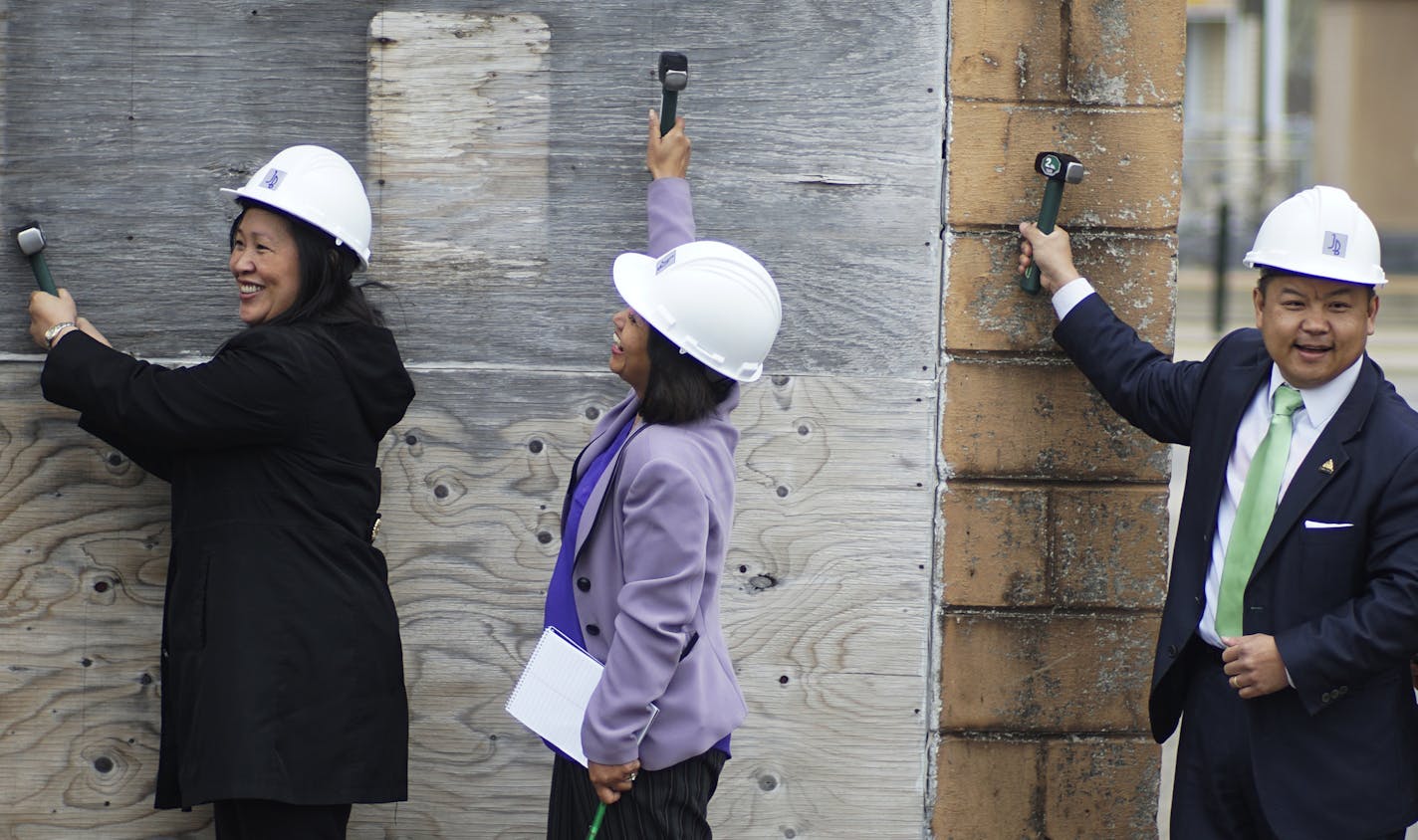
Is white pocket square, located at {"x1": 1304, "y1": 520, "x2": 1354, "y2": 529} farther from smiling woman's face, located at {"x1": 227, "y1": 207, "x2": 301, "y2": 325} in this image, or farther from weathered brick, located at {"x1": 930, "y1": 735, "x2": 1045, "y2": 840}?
smiling woman's face, located at {"x1": 227, "y1": 207, "x2": 301, "y2": 325}

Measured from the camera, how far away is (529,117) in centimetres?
394

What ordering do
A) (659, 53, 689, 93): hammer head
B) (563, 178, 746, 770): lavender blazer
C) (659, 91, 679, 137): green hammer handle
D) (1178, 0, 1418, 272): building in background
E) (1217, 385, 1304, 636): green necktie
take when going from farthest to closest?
(1178, 0, 1418, 272): building in background, (659, 91, 679, 137): green hammer handle, (659, 53, 689, 93): hammer head, (1217, 385, 1304, 636): green necktie, (563, 178, 746, 770): lavender blazer

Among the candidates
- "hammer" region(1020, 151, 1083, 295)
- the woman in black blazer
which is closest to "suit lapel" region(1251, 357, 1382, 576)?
"hammer" region(1020, 151, 1083, 295)

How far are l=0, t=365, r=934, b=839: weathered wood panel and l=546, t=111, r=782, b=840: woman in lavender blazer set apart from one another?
0.78 m

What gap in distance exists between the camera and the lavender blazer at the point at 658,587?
2.99m

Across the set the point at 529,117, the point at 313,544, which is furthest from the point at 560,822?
the point at 529,117

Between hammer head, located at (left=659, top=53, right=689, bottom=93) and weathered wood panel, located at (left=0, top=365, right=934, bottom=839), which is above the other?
hammer head, located at (left=659, top=53, right=689, bottom=93)

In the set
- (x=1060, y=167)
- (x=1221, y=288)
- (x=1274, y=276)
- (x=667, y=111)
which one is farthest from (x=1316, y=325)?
(x=1221, y=288)

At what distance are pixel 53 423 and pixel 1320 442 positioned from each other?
117 inches

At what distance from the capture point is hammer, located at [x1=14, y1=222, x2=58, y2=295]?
370 cm

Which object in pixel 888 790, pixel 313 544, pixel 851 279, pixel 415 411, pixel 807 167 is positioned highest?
pixel 807 167

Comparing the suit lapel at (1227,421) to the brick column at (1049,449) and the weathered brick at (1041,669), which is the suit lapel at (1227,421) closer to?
the brick column at (1049,449)

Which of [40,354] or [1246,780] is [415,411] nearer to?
[40,354]

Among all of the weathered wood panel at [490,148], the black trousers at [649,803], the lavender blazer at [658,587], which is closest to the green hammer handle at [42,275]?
the weathered wood panel at [490,148]
